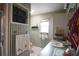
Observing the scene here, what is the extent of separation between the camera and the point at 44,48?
1135mm

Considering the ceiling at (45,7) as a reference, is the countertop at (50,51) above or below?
below

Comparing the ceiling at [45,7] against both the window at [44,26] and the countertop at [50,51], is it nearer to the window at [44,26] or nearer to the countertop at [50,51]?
the window at [44,26]

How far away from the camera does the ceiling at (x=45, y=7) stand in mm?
1117

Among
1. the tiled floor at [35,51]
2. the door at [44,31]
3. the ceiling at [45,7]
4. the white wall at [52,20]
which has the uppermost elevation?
the ceiling at [45,7]

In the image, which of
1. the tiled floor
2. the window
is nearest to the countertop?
the tiled floor

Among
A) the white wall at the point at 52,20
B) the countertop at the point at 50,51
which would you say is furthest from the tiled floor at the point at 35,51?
the white wall at the point at 52,20

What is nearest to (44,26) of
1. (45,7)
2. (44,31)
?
(44,31)

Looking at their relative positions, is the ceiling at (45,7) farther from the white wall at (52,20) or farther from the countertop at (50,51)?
the countertop at (50,51)

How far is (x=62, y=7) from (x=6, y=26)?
589mm

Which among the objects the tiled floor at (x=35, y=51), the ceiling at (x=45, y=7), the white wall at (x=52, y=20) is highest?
the ceiling at (x=45, y=7)

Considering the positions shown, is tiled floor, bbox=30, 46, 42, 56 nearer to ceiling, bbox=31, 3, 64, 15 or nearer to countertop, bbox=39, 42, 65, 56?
countertop, bbox=39, 42, 65, 56

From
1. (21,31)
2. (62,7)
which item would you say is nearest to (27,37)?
(21,31)

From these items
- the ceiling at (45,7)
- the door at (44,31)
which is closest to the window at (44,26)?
the door at (44,31)

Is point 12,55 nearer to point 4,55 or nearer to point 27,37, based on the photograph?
point 4,55
